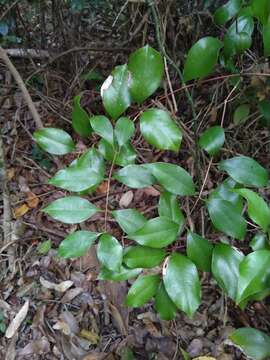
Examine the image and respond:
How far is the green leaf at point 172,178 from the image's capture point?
0.80m

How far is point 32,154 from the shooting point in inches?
64.6

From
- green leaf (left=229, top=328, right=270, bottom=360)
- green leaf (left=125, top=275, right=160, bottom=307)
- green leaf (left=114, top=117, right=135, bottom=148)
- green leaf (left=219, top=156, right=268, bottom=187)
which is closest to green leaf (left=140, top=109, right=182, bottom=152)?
green leaf (left=114, top=117, right=135, bottom=148)

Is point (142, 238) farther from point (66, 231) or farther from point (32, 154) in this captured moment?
point (32, 154)

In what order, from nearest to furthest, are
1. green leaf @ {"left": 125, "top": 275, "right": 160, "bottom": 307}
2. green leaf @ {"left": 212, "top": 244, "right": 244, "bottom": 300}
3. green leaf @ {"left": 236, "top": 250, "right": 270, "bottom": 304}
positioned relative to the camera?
green leaf @ {"left": 236, "top": 250, "right": 270, "bottom": 304} → green leaf @ {"left": 212, "top": 244, "right": 244, "bottom": 300} → green leaf @ {"left": 125, "top": 275, "right": 160, "bottom": 307}

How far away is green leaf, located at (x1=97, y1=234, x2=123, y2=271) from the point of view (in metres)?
0.78

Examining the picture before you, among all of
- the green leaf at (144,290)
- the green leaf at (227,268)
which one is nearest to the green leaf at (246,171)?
the green leaf at (227,268)

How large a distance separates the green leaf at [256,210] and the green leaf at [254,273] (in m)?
0.05

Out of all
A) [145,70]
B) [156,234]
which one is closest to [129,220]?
[156,234]

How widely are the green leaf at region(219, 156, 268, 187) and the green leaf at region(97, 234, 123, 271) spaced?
0.89 feet

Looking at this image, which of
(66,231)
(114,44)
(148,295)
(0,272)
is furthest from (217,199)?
(114,44)

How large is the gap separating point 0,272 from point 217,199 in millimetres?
934

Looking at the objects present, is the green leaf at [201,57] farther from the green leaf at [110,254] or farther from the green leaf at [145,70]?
the green leaf at [110,254]

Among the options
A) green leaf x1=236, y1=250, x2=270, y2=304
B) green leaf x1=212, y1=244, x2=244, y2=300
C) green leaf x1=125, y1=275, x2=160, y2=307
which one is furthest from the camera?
green leaf x1=125, y1=275, x2=160, y2=307

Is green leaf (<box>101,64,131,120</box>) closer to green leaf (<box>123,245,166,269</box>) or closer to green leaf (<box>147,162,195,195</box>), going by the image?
green leaf (<box>147,162,195,195</box>)
